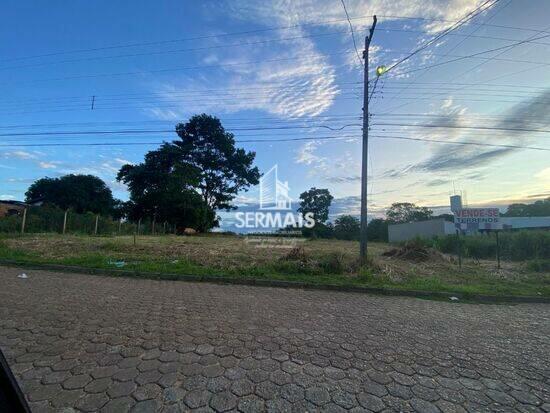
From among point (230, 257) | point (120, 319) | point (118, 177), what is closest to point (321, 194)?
point (118, 177)

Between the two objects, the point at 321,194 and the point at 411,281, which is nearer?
the point at 411,281

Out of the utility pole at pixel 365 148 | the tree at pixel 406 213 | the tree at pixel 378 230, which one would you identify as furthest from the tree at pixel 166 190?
the tree at pixel 406 213

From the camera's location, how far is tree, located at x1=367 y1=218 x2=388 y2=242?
53.2 meters

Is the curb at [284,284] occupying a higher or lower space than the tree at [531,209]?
lower

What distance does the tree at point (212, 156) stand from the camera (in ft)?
116

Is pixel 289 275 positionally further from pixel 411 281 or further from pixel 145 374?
pixel 145 374

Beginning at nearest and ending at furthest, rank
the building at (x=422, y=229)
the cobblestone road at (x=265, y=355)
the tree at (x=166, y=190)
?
the cobblestone road at (x=265, y=355) → the tree at (x=166, y=190) → the building at (x=422, y=229)

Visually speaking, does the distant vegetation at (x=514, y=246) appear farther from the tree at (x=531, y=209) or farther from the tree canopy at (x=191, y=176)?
the tree at (x=531, y=209)

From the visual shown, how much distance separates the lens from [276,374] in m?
2.74

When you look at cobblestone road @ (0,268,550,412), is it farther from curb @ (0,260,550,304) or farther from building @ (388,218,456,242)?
building @ (388,218,456,242)

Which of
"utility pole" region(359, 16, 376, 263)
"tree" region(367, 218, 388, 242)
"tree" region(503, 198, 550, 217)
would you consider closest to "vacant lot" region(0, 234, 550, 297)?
"utility pole" region(359, 16, 376, 263)

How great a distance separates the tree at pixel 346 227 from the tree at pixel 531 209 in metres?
36.0

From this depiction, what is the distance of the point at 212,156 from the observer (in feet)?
117

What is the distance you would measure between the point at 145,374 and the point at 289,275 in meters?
5.95
